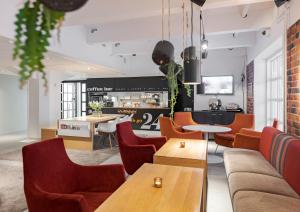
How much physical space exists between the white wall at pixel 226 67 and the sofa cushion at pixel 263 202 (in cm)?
679

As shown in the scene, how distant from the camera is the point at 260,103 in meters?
6.79

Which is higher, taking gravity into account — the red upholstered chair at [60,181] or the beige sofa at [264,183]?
the red upholstered chair at [60,181]

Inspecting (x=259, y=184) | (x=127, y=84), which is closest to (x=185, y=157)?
(x=259, y=184)

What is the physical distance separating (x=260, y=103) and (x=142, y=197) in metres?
5.95

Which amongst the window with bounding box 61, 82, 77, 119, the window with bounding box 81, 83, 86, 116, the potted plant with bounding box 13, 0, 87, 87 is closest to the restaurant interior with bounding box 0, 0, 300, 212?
the potted plant with bounding box 13, 0, 87, 87

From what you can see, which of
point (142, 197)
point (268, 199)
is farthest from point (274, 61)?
point (142, 197)

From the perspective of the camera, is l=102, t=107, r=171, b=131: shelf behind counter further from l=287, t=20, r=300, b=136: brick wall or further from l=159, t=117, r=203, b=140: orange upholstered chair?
l=287, t=20, r=300, b=136: brick wall

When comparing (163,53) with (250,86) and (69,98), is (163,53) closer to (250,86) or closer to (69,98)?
(250,86)

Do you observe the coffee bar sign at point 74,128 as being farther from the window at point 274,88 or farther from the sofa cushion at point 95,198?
the window at point 274,88

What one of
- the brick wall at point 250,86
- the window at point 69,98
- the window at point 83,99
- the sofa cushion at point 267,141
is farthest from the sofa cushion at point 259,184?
the window at point 69,98

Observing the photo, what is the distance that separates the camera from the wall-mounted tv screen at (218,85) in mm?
8711

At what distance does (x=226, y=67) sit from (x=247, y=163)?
6.10m

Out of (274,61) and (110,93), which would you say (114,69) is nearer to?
(110,93)

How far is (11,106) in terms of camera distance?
10.2m
